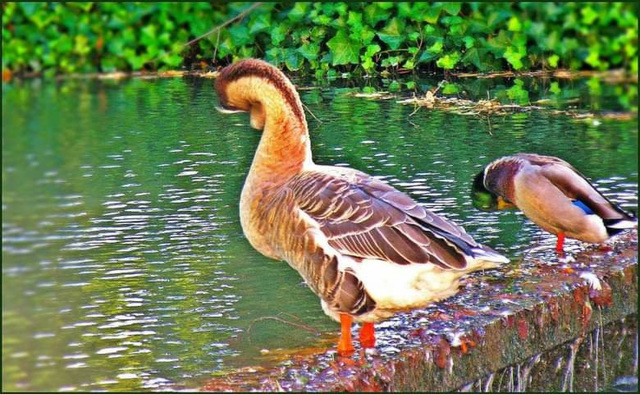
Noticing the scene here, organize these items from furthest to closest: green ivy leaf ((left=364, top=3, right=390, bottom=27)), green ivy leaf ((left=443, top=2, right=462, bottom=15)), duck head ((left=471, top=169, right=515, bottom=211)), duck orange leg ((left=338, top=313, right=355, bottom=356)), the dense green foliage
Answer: green ivy leaf ((left=443, top=2, right=462, bottom=15)) < green ivy leaf ((left=364, top=3, right=390, bottom=27)) < the dense green foliage < duck head ((left=471, top=169, right=515, bottom=211)) < duck orange leg ((left=338, top=313, right=355, bottom=356))

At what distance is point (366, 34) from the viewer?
22.0 feet

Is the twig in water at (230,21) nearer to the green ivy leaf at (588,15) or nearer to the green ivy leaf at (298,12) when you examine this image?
the green ivy leaf at (298,12)

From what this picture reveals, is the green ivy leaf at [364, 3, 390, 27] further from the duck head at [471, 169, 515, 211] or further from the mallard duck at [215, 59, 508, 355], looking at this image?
the mallard duck at [215, 59, 508, 355]

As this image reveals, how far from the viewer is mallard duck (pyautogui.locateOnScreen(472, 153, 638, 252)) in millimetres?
4938

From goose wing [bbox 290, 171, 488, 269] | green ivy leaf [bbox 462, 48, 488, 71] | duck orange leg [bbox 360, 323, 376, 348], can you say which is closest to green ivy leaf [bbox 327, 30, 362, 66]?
green ivy leaf [bbox 462, 48, 488, 71]

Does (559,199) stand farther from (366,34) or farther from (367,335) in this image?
(366,34)

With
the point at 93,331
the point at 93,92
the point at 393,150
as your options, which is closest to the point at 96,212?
the point at 93,92

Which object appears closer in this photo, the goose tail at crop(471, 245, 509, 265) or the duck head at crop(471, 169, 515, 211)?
the goose tail at crop(471, 245, 509, 265)

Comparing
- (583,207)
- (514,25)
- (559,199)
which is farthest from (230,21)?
(583,207)

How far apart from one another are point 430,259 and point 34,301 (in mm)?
1413

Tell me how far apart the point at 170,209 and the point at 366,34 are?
6.05 feet

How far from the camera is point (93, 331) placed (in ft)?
13.8

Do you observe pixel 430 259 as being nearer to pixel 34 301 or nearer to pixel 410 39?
pixel 34 301

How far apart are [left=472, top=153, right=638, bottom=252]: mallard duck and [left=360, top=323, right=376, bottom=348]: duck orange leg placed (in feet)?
4.88
